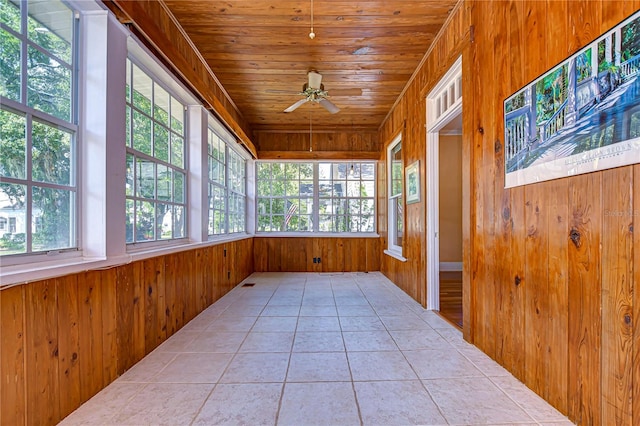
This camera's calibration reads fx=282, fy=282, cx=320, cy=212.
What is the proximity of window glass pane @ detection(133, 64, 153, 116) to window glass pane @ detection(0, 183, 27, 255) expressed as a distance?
3.72 ft

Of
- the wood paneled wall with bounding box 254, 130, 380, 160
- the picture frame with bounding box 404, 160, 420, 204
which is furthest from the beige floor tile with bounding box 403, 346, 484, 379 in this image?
the wood paneled wall with bounding box 254, 130, 380, 160

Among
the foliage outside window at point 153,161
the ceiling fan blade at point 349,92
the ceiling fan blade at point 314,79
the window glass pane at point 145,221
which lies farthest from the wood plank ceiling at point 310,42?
the window glass pane at point 145,221

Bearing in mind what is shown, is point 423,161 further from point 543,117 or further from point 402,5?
point 543,117

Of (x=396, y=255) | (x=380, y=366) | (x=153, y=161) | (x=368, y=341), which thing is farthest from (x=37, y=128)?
(x=396, y=255)

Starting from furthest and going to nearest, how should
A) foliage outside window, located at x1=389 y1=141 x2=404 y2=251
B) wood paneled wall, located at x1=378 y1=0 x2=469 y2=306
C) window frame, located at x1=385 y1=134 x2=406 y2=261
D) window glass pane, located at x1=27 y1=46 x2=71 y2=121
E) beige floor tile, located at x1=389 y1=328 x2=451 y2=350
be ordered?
window frame, located at x1=385 y1=134 x2=406 y2=261
foliage outside window, located at x1=389 y1=141 x2=404 y2=251
wood paneled wall, located at x1=378 y1=0 x2=469 y2=306
beige floor tile, located at x1=389 y1=328 x2=451 y2=350
window glass pane, located at x1=27 y1=46 x2=71 y2=121

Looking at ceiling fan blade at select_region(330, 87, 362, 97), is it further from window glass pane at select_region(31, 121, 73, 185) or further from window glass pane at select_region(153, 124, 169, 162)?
window glass pane at select_region(31, 121, 73, 185)

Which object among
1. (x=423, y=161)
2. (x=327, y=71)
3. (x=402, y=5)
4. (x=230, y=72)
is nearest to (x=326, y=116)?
(x=327, y=71)

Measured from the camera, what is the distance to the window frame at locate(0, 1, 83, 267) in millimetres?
1273

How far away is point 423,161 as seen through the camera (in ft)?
10.9

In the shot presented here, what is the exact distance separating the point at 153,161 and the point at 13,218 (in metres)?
1.16

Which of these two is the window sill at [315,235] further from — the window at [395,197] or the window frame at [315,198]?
the window at [395,197]

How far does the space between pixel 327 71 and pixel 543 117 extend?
2532 millimetres

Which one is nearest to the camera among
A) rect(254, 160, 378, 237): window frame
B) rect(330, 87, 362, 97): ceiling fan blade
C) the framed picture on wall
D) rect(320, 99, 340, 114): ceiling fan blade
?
the framed picture on wall

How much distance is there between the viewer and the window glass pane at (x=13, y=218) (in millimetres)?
1216
